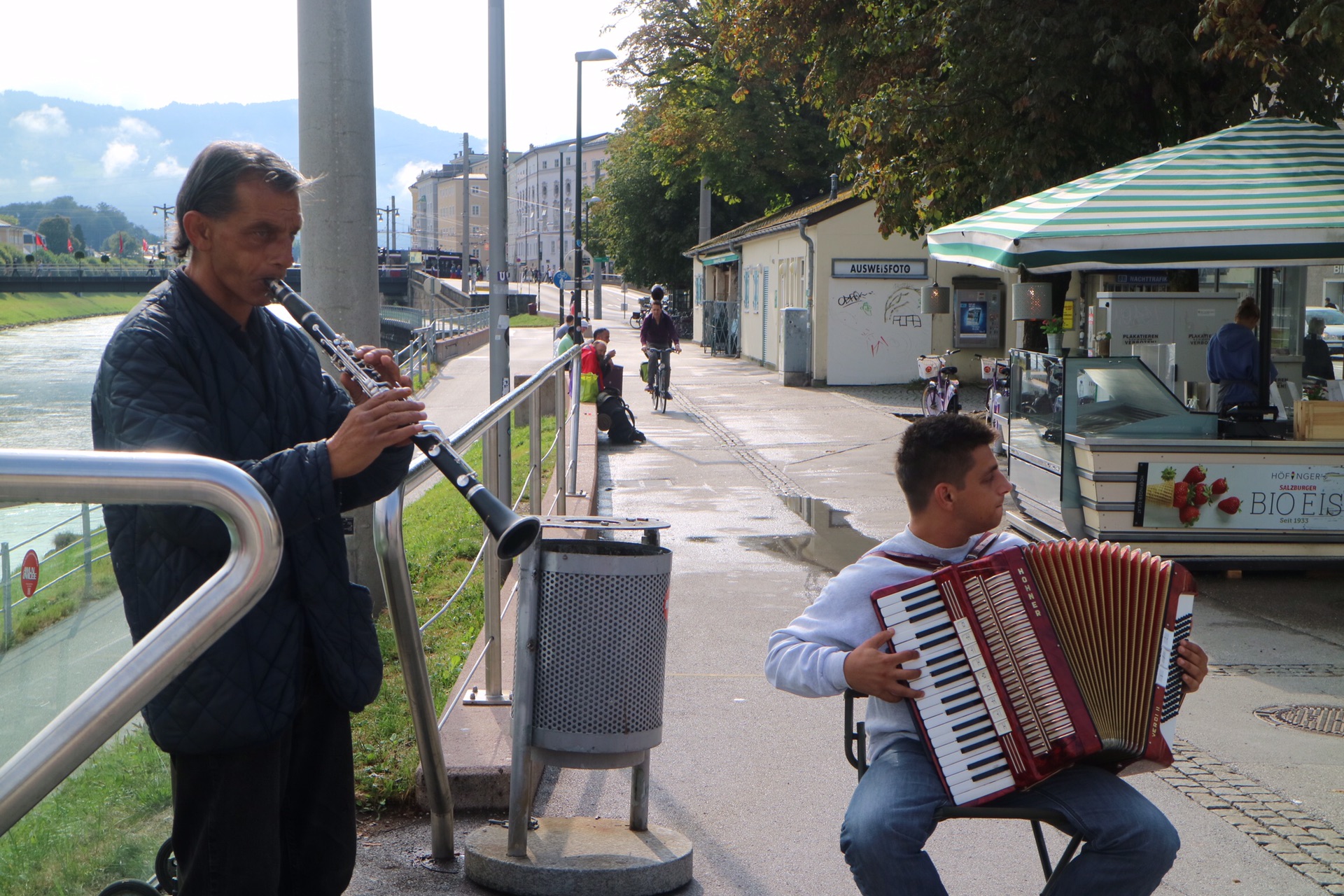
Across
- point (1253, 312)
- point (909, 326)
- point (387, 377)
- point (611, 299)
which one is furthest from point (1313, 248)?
point (611, 299)

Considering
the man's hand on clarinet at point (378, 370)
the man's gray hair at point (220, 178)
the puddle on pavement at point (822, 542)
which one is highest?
the man's gray hair at point (220, 178)

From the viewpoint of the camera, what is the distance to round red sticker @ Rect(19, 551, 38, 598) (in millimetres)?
3004

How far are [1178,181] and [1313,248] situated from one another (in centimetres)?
104

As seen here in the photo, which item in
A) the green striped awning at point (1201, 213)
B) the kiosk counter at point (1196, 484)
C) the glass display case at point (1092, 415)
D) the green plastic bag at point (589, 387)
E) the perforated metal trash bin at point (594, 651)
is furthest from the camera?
the green plastic bag at point (589, 387)

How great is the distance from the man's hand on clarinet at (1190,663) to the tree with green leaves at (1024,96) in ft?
26.0

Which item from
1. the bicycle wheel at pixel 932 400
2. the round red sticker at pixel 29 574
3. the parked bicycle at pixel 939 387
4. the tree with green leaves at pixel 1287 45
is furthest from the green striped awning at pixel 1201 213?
the bicycle wheel at pixel 932 400

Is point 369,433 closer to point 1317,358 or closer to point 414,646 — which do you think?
point 414,646

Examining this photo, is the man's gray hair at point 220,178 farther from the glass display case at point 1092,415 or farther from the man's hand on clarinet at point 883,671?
the glass display case at point 1092,415

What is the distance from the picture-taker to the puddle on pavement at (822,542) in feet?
29.8

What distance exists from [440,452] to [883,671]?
1013 mm

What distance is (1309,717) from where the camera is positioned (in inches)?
215

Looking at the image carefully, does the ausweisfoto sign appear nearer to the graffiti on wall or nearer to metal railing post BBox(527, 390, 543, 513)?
the graffiti on wall

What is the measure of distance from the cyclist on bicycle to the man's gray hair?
17.9m

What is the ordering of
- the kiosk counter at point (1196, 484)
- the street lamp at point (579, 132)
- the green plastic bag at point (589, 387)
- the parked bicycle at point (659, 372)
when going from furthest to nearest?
the street lamp at point (579, 132) → the parked bicycle at point (659, 372) → the green plastic bag at point (589, 387) → the kiosk counter at point (1196, 484)
